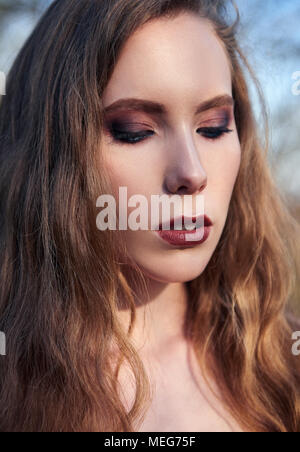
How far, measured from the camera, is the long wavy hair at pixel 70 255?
1.11 m

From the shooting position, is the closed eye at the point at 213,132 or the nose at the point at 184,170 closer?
the nose at the point at 184,170

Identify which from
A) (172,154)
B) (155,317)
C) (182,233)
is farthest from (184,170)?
(155,317)

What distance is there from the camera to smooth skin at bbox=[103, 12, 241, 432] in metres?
1.10

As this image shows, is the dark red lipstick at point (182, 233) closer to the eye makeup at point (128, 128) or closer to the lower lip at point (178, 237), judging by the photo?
the lower lip at point (178, 237)

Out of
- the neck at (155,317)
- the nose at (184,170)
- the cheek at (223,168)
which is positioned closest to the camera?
the nose at (184,170)

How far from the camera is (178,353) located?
1.33m

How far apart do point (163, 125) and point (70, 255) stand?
1.40 feet

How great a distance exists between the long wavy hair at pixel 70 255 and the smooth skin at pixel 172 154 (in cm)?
4

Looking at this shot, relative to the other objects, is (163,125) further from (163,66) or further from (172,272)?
(172,272)

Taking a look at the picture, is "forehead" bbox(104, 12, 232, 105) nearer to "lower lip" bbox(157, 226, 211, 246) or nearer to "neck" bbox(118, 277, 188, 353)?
"lower lip" bbox(157, 226, 211, 246)

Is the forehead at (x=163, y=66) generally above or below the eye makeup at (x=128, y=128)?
above

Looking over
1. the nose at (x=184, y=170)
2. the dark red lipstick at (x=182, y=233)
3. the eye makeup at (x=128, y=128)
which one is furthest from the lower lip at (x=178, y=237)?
the eye makeup at (x=128, y=128)
